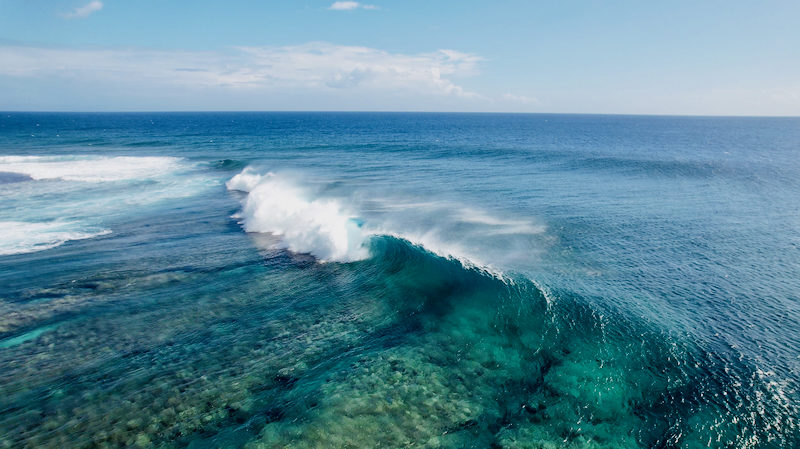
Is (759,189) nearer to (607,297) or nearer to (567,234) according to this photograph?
(567,234)

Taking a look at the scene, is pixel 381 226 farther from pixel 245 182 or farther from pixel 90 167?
pixel 90 167

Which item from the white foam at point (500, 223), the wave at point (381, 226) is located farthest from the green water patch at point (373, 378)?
the white foam at point (500, 223)

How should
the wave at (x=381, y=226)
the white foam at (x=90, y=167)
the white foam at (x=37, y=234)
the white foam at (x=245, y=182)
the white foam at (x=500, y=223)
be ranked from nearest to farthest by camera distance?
the wave at (x=381, y=226) → the white foam at (x=37, y=234) → the white foam at (x=500, y=223) → the white foam at (x=245, y=182) → the white foam at (x=90, y=167)

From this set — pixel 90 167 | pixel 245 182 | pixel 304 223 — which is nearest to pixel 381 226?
pixel 304 223

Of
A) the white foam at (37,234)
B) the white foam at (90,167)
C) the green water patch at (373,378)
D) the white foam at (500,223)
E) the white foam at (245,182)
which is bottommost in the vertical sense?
the green water patch at (373,378)

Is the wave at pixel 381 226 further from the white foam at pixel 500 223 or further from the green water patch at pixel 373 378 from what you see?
the green water patch at pixel 373 378

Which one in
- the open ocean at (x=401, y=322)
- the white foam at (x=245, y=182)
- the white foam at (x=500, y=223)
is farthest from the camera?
the white foam at (x=245, y=182)
